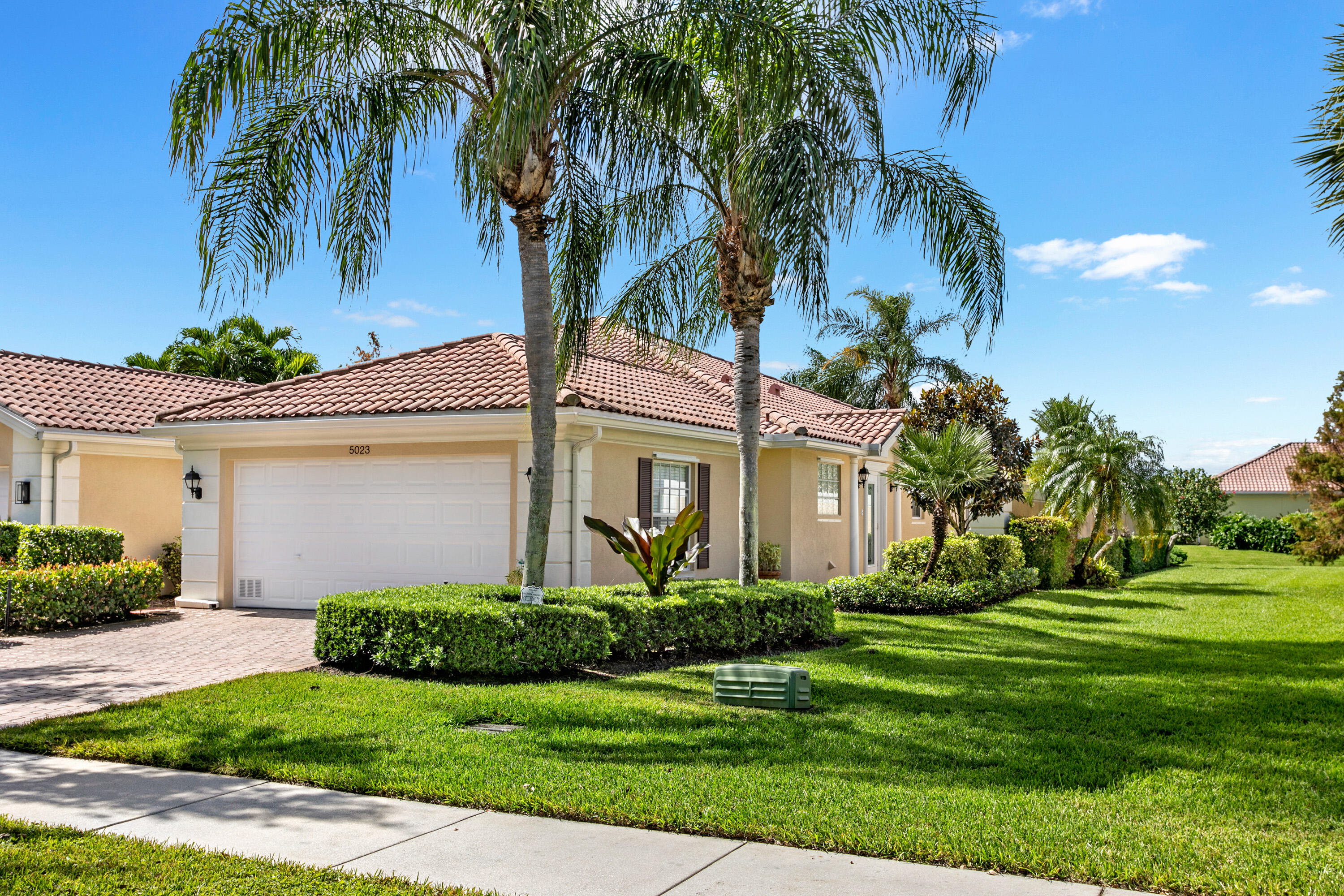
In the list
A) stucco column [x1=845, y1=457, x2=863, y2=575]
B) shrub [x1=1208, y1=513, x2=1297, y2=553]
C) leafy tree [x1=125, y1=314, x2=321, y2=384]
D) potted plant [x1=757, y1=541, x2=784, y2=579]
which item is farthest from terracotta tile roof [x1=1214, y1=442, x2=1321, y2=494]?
leafy tree [x1=125, y1=314, x2=321, y2=384]

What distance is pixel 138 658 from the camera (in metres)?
11.2

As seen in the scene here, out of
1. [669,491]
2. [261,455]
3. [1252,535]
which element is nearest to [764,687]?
[669,491]

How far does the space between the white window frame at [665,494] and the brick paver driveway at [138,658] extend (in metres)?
5.70

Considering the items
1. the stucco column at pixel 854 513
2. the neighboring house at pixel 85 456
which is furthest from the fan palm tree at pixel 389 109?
the stucco column at pixel 854 513

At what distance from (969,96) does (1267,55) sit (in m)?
5.30

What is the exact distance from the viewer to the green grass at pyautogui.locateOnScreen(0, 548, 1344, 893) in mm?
4910

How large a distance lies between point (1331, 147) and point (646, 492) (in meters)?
10.7

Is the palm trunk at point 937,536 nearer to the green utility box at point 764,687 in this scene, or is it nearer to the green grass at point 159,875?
the green utility box at point 764,687

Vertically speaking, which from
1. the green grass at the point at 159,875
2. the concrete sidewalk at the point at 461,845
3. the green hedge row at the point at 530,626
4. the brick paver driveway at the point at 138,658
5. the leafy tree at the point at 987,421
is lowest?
the brick paver driveway at the point at 138,658

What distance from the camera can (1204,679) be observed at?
33.1 ft

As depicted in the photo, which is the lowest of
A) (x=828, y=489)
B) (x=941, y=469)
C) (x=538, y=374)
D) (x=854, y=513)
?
(x=854, y=513)

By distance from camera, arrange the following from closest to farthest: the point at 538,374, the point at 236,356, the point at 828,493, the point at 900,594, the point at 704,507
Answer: the point at 538,374 < the point at 900,594 < the point at 704,507 < the point at 828,493 < the point at 236,356

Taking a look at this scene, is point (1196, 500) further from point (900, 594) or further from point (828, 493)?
point (900, 594)

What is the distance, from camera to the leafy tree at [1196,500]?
45.0m
